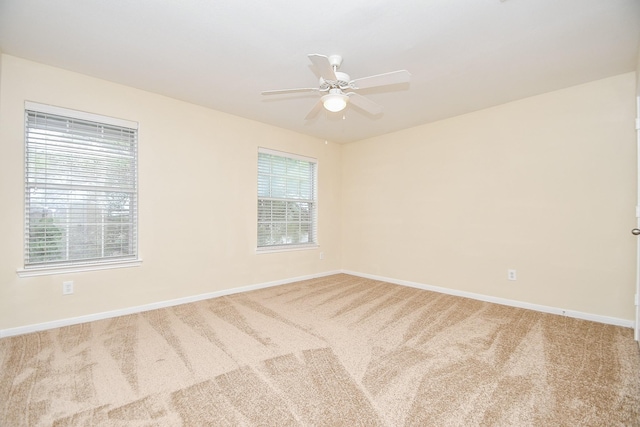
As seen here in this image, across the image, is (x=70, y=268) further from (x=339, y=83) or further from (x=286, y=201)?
(x=339, y=83)

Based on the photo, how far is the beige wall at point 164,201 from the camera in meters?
2.54

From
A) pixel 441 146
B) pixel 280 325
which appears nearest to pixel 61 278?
pixel 280 325

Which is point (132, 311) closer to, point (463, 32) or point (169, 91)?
point (169, 91)

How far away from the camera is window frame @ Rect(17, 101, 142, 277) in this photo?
260 cm

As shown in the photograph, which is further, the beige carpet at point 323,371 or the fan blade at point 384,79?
the fan blade at point 384,79

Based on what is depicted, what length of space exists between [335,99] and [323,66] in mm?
403

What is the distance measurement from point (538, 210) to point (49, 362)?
4737 millimetres

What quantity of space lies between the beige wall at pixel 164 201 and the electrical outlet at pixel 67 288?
0.12ft

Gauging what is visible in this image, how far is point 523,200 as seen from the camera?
335cm

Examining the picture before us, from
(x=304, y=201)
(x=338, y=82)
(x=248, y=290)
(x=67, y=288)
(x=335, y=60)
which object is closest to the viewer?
(x=338, y=82)

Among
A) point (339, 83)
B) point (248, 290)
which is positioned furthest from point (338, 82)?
point (248, 290)

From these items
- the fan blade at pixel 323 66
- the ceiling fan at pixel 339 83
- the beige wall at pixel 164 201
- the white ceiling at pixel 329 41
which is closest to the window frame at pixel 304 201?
the beige wall at pixel 164 201

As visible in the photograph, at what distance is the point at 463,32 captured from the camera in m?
A: 2.14

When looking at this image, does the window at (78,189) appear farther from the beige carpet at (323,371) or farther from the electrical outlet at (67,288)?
the beige carpet at (323,371)
